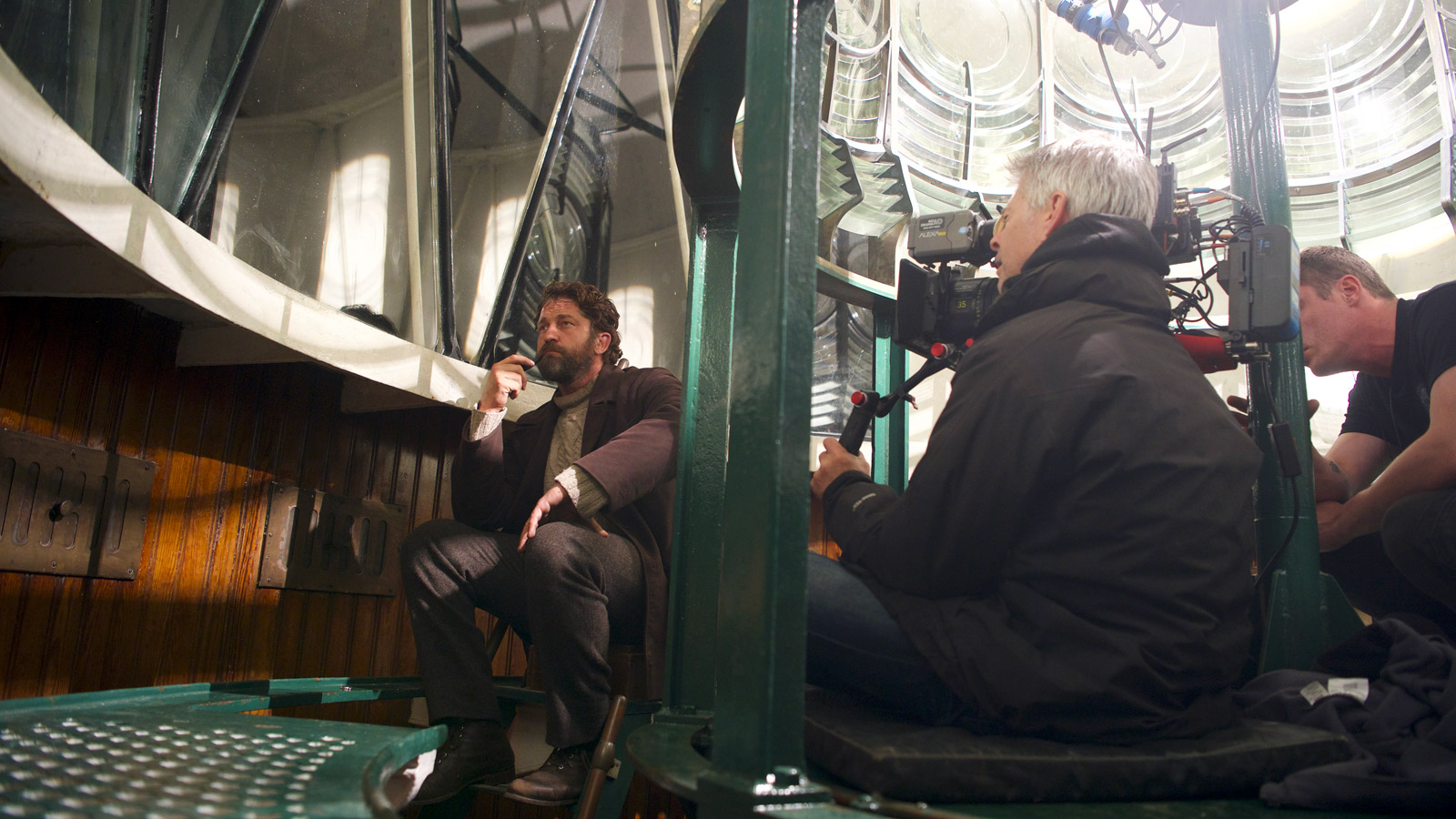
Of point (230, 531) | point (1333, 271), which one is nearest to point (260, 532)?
point (230, 531)

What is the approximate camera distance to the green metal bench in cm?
70

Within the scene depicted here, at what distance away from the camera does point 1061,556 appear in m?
1.00

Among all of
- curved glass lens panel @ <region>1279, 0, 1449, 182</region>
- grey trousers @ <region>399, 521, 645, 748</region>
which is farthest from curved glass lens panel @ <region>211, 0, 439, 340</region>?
curved glass lens panel @ <region>1279, 0, 1449, 182</region>

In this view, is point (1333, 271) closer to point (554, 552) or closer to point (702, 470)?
point (702, 470)

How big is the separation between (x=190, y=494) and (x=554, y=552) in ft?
2.72

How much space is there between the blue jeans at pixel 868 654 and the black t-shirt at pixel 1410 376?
1367mm

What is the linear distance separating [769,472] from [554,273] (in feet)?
7.03

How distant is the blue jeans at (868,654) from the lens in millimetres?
1051

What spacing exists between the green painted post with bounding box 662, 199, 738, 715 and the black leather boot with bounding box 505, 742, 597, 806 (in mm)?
266

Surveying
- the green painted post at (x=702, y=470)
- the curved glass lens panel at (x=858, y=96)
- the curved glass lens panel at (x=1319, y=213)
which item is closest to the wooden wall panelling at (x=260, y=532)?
the green painted post at (x=702, y=470)

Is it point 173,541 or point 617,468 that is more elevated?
point 617,468

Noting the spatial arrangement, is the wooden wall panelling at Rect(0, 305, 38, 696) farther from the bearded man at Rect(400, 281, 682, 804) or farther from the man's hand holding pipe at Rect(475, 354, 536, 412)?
the man's hand holding pipe at Rect(475, 354, 536, 412)

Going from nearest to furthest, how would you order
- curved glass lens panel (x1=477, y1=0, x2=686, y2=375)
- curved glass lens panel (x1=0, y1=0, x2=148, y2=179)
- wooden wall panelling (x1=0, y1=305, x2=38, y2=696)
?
1. curved glass lens panel (x1=0, y1=0, x2=148, y2=179)
2. wooden wall panelling (x1=0, y1=305, x2=38, y2=696)
3. curved glass lens panel (x1=477, y1=0, x2=686, y2=375)

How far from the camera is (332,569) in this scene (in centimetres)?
222
